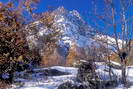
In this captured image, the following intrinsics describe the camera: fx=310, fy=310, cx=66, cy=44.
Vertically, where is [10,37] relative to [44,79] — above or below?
above

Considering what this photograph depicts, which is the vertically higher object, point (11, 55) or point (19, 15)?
point (19, 15)

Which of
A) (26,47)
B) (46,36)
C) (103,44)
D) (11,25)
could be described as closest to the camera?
(103,44)

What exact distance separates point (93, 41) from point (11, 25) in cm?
450

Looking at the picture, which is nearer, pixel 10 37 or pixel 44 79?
pixel 10 37

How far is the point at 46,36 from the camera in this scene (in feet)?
58.0

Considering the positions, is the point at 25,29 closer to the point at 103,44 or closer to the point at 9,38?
the point at 9,38

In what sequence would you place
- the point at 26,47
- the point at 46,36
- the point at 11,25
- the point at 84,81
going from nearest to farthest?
the point at 84,81, the point at 11,25, the point at 26,47, the point at 46,36

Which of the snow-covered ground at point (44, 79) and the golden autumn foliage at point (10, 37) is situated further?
the golden autumn foliage at point (10, 37)

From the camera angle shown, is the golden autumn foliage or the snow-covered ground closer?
the snow-covered ground

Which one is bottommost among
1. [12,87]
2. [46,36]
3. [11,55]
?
[12,87]

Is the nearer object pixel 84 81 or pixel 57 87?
pixel 57 87

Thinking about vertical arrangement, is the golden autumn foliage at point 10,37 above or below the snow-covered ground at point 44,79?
above

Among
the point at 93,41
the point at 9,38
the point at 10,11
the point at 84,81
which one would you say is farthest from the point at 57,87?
the point at 10,11

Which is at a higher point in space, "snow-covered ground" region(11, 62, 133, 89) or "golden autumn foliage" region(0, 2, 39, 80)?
"golden autumn foliage" region(0, 2, 39, 80)
